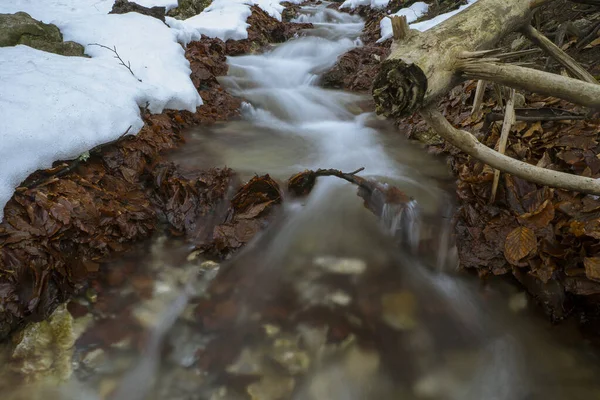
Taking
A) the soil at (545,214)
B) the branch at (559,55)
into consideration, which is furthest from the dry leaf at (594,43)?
the branch at (559,55)

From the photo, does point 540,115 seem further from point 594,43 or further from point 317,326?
point 317,326

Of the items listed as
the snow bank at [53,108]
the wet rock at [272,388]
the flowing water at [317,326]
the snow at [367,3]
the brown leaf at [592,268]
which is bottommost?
the wet rock at [272,388]

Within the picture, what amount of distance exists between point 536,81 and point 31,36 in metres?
6.35

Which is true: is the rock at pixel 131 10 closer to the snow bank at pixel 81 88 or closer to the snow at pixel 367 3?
the snow bank at pixel 81 88

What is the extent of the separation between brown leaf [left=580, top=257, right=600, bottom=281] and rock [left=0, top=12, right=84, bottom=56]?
6473mm

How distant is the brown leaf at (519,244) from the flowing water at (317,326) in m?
0.32

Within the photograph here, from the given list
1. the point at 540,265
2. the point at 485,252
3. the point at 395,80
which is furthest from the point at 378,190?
the point at 395,80

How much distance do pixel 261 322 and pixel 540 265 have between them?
211cm

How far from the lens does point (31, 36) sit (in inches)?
195

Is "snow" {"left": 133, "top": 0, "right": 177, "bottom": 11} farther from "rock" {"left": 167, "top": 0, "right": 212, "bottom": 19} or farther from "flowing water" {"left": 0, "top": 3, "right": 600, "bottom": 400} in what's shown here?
"flowing water" {"left": 0, "top": 3, "right": 600, "bottom": 400}

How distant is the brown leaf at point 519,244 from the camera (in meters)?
2.52

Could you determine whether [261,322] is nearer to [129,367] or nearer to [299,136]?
[129,367]

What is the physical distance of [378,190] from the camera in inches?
141

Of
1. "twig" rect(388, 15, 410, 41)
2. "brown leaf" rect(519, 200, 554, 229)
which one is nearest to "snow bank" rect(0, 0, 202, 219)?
"twig" rect(388, 15, 410, 41)
